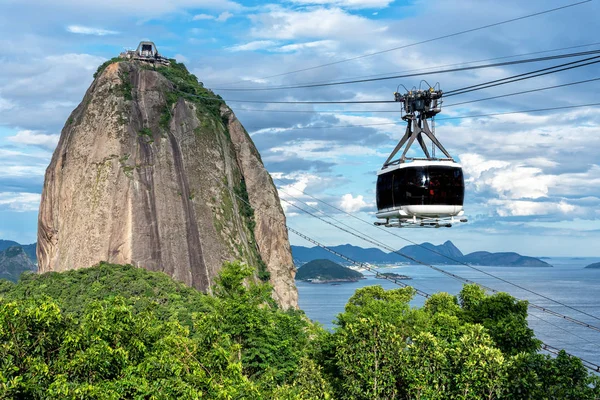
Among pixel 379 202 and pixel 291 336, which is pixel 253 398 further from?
pixel 291 336

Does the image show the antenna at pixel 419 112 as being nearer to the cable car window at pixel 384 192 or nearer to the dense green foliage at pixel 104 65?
the cable car window at pixel 384 192

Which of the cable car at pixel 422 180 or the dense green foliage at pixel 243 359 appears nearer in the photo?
the dense green foliage at pixel 243 359

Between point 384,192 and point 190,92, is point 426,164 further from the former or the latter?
point 190,92

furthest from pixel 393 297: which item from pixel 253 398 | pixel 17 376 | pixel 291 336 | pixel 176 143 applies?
pixel 17 376

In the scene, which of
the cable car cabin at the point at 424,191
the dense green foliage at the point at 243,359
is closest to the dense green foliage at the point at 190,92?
the dense green foliage at the point at 243,359

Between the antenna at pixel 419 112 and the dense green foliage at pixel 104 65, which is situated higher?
the dense green foliage at pixel 104 65

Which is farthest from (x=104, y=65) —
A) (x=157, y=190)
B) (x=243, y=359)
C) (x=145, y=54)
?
(x=243, y=359)
